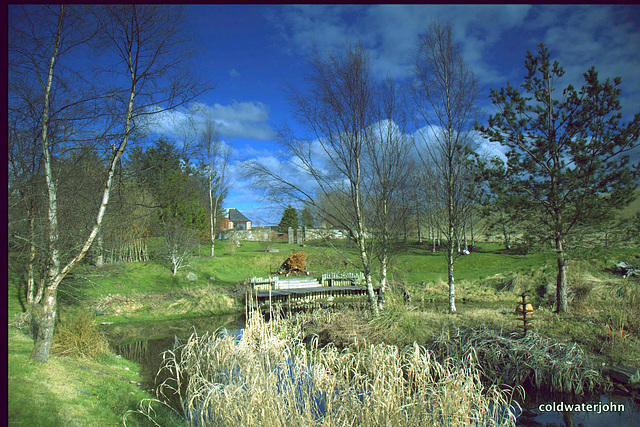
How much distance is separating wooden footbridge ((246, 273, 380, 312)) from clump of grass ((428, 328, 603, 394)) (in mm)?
8258

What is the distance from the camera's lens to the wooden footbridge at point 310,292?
17.3m

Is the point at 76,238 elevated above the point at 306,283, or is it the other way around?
the point at 76,238

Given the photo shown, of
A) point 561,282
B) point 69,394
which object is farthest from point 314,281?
point 69,394

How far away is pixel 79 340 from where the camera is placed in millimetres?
8461

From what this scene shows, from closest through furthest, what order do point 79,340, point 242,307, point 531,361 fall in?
1. point 531,361
2. point 79,340
3. point 242,307

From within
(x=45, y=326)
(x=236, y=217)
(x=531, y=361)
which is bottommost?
(x=531, y=361)

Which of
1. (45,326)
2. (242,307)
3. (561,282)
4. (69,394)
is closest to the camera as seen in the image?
(69,394)

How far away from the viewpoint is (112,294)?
16.2 meters

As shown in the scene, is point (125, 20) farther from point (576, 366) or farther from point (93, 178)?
point (576, 366)

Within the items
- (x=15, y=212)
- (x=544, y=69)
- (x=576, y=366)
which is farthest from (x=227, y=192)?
(x=576, y=366)

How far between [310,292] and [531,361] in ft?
37.5

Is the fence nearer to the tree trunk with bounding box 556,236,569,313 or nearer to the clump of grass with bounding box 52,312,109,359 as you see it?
the clump of grass with bounding box 52,312,109,359

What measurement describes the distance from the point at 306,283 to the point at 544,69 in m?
14.3

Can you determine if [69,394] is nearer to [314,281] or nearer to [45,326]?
[45,326]
